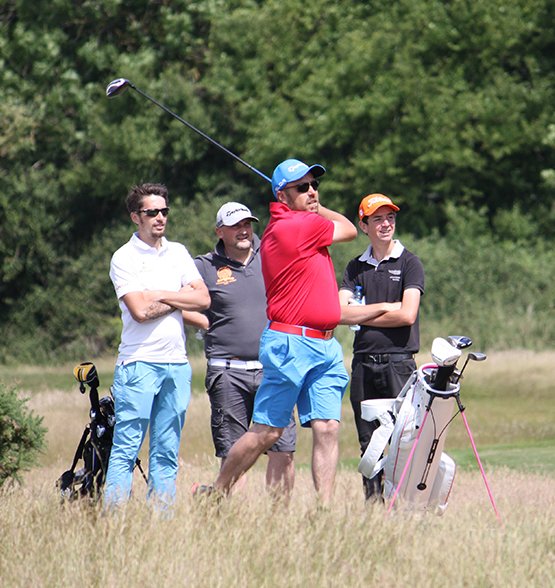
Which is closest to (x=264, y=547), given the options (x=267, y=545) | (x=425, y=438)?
A: (x=267, y=545)

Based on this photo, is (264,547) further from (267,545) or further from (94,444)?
(94,444)

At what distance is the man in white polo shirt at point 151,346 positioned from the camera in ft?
27.3

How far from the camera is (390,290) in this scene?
8.96 metres

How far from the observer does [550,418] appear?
18.0 metres

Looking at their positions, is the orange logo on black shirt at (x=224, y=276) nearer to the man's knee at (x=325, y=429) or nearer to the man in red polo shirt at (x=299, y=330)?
the man in red polo shirt at (x=299, y=330)

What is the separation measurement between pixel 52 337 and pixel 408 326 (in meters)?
31.4

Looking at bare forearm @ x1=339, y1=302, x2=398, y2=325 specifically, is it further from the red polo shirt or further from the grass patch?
the grass patch

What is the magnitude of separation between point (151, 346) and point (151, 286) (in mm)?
385

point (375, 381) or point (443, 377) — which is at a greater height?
point (443, 377)

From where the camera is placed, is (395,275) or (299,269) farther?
(395,275)

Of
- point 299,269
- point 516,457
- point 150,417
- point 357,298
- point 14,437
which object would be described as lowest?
point 516,457

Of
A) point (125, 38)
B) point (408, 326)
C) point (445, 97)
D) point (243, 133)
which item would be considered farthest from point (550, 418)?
point (125, 38)

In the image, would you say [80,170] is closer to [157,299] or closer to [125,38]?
[125,38]

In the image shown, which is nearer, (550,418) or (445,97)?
(550,418)
